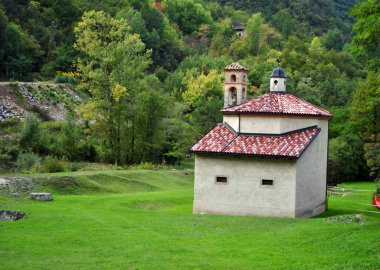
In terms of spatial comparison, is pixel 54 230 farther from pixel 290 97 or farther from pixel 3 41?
pixel 3 41

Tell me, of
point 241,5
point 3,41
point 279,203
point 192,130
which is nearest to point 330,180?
point 192,130

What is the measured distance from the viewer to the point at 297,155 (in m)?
28.0

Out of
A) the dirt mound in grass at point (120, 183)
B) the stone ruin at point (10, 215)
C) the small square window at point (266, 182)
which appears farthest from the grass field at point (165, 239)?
the dirt mound in grass at point (120, 183)

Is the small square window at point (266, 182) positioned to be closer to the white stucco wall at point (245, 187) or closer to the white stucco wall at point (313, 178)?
the white stucco wall at point (245, 187)

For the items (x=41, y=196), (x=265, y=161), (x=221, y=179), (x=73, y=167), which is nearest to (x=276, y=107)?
(x=265, y=161)

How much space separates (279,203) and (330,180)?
113ft

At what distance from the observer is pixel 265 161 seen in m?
28.8

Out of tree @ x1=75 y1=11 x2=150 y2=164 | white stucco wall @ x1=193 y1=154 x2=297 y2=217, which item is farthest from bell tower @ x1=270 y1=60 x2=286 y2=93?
tree @ x1=75 y1=11 x2=150 y2=164

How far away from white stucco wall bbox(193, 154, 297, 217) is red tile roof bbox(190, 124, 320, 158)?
1.25ft

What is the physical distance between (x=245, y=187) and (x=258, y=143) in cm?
214

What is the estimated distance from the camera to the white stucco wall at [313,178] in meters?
29.1

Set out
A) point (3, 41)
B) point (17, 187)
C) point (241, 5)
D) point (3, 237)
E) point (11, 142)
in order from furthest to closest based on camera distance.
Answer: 1. point (241, 5)
2. point (3, 41)
3. point (11, 142)
4. point (17, 187)
5. point (3, 237)

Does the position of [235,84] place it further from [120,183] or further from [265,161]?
[120,183]

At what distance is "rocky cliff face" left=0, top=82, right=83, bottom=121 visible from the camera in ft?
218
